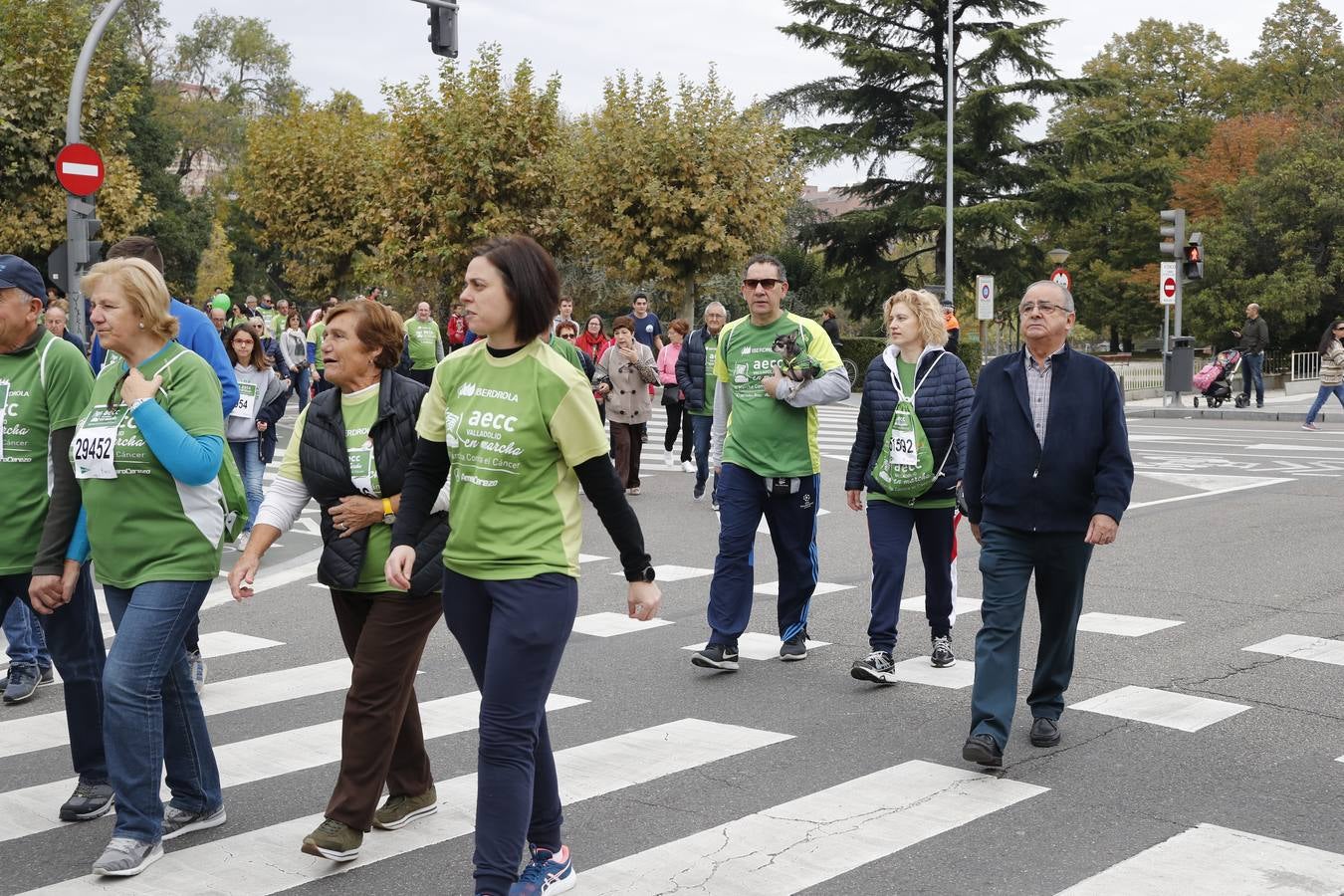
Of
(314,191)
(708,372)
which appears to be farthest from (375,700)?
(314,191)

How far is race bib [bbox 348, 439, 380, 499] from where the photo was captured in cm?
459

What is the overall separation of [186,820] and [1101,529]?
342 centimetres

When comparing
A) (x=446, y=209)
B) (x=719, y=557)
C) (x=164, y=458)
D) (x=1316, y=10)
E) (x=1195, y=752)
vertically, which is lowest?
(x=1195, y=752)

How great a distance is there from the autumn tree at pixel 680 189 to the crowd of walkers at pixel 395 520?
28067mm

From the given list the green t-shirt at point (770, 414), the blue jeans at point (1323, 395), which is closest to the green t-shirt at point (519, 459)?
the green t-shirt at point (770, 414)

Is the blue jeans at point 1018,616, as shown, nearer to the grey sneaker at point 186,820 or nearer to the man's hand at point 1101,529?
the man's hand at point 1101,529

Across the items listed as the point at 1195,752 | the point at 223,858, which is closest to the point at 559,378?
the point at 223,858

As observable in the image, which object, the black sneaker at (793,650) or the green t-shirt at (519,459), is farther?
the black sneaker at (793,650)

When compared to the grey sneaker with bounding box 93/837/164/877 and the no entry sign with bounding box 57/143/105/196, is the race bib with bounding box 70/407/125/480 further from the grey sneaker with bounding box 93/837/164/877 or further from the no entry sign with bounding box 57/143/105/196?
the no entry sign with bounding box 57/143/105/196

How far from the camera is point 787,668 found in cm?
741

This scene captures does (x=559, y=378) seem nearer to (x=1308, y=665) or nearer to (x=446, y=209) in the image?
(x=1308, y=665)

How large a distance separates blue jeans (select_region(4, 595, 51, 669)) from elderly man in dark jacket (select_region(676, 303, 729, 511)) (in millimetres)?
7528

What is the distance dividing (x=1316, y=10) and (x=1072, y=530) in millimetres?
63636

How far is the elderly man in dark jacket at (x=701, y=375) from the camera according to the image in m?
14.1
